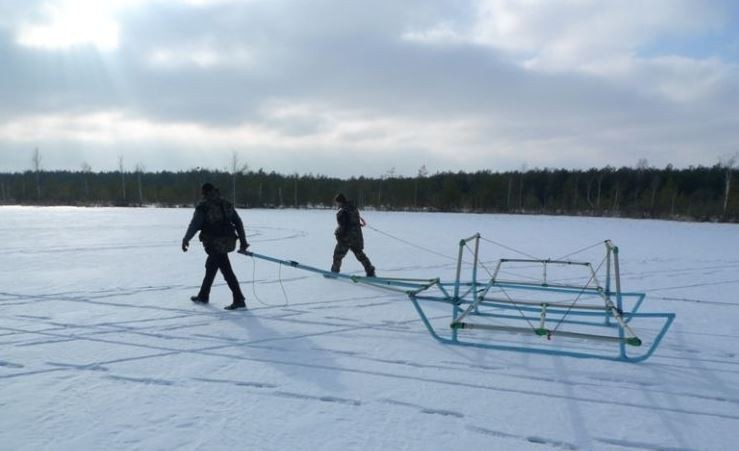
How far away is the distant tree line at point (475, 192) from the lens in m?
56.7

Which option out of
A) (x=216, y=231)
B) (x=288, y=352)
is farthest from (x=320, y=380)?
(x=216, y=231)

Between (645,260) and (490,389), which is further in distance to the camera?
(645,260)

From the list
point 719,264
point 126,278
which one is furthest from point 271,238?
point 719,264

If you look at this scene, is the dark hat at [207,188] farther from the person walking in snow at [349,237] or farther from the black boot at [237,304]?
the person walking in snow at [349,237]

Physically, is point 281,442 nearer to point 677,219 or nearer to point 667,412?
point 667,412

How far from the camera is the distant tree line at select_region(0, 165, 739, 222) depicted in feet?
186

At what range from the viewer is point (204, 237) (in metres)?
6.46

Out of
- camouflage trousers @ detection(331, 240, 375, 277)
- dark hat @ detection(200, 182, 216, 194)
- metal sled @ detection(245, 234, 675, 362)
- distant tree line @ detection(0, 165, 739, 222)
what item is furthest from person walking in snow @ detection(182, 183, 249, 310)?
distant tree line @ detection(0, 165, 739, 222)

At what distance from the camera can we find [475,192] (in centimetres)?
6419

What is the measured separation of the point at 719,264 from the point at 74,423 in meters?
14.7

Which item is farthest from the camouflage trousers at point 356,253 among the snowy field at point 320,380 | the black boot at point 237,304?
the black boot at point 237,304

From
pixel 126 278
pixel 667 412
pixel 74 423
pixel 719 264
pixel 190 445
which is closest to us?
pixel 190 445

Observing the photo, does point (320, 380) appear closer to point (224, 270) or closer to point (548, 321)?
point (224, 270)

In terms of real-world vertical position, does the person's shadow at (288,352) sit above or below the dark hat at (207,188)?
below
